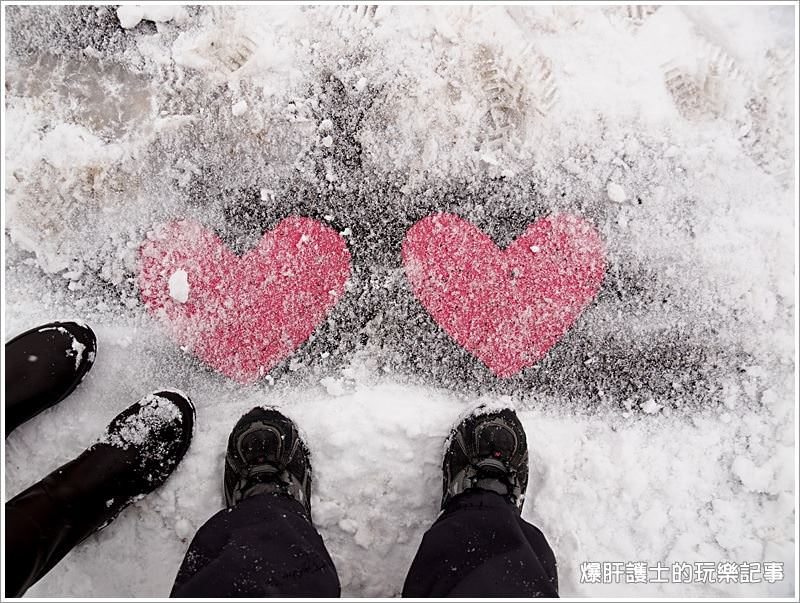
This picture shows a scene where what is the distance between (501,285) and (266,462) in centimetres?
81

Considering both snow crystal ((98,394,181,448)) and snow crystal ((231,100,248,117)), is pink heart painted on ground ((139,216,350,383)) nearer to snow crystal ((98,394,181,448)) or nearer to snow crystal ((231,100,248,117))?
snow crystal ((98,394,181,448))

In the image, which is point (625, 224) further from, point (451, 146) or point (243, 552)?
point (243, 552)

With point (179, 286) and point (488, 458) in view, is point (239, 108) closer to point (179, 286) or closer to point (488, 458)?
point (179, 286)

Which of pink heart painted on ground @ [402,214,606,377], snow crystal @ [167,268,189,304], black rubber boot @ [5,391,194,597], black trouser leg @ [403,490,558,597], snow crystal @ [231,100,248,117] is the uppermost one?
snow crystal @ [231,100,248,117]

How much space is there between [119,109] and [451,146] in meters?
0.97

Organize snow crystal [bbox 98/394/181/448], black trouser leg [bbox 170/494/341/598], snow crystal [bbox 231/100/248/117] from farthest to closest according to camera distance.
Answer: snow crystal [bbox 231/100/248/117] < snow crystal [bbox 98/394/181/448] < black trouser leg [bbox 170/494/341/598]

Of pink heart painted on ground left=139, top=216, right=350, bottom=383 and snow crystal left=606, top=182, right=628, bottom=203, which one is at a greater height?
snow crystal left=606, top=182, right=628, bottom=203

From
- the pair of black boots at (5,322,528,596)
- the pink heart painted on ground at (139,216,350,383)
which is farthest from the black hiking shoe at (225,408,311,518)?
the pink heart painted on ground at (139,216,350,383)

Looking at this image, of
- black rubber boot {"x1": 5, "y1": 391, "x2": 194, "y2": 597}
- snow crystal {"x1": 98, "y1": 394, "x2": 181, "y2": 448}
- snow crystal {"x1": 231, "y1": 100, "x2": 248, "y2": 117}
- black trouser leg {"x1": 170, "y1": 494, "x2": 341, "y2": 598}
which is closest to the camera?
black trouser leg {"x1": 170, "y1": 494, "x2": 341, "y2": 598}

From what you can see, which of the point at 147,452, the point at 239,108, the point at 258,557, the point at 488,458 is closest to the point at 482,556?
the point at 488,458

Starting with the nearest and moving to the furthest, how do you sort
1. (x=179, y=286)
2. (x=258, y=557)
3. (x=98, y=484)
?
(x=258, y=557) → (x=98, y=484) → (x=179, y=286)

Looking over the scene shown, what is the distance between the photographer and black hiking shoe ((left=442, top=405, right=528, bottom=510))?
1604 mm

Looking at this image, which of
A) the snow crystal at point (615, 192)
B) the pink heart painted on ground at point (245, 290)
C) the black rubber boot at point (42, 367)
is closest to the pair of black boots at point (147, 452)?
the black rubber boot at point (42, 367)

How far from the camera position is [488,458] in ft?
5.26
